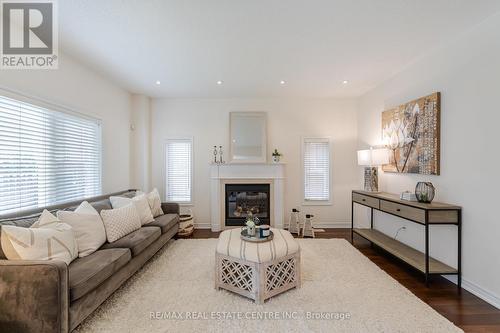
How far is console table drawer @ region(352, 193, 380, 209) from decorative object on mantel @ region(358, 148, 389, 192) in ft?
0.71

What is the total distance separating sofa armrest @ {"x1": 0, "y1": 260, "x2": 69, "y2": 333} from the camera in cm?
156

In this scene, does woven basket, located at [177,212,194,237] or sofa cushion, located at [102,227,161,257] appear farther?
woven basket, located at [177,212,194,237]

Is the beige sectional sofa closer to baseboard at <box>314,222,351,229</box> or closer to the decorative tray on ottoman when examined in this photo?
the decorative tray on ottoman

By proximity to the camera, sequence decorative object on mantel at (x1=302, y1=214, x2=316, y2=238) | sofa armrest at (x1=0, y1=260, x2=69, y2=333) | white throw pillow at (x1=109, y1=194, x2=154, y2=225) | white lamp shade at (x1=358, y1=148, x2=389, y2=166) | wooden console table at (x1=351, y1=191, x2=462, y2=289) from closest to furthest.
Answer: sofa armrest at (x1=0, y1=260, x2=69, y2=333) < wooden console table at (x1=351, y1=191, x2=462, y2=289) < white throw pillow at (x1=109, y1=194, x2=154, y2=225) < white lamp shade at (x1=358, y1=148, x2=389, y2=166) < decorative object on mantel at (x1=302, y1=214, x2=316, y2=238)

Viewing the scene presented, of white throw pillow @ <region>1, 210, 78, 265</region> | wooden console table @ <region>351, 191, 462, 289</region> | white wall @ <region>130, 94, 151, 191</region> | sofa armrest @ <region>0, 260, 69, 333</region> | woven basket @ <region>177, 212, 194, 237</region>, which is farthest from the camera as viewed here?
white wall @ <region>130, 94, 151, 191</region>

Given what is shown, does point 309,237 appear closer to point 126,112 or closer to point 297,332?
point 297,332

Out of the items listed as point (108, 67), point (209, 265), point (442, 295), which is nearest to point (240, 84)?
point (108, 67)

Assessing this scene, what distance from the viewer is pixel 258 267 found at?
2170 millimetres

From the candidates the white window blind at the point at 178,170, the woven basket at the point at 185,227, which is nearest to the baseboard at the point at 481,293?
the woven basket at the point at 185,227

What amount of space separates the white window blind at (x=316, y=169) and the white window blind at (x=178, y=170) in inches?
102

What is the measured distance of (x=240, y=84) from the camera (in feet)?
13.4

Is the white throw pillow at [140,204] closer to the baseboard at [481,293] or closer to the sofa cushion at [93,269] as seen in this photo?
the sofa cushion at [93,269]

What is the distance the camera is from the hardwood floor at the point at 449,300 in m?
1.96

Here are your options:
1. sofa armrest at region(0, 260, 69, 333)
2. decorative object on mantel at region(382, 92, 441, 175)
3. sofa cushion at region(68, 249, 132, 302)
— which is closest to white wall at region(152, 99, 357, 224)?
decorative object on mantel at region(382, 92, 441, 175)
